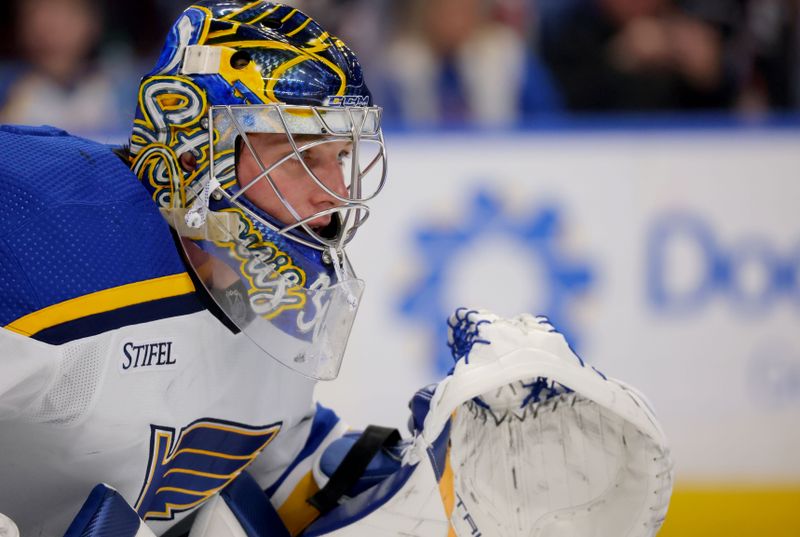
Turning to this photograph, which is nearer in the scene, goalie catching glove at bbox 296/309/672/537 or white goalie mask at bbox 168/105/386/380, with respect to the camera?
white goalie mask at bbox 168/105/386/380

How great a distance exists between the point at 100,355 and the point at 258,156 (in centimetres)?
39

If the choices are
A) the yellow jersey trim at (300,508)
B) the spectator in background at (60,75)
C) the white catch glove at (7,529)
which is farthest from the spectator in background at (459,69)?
the white catch glove at (7,529)

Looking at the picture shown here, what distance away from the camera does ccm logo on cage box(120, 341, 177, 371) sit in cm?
160

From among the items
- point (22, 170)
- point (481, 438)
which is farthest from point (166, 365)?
point (481, 438)

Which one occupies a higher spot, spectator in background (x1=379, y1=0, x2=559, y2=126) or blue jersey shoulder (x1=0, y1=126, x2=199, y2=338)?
spectator in background (x1=379, y1=0, x2=559, y2=126)

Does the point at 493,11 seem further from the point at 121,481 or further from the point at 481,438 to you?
the point at 121,481

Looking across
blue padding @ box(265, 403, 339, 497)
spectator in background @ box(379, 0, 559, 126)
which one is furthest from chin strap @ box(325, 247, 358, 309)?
spectator in background @ box(379, 0, 559, 126)

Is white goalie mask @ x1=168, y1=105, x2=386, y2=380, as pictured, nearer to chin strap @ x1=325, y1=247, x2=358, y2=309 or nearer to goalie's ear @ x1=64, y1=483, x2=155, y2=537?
chin strap @ x1=325, y1=247, x2=358, y2=309

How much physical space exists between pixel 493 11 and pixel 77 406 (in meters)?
2.60

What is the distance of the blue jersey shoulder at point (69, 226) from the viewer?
150cm

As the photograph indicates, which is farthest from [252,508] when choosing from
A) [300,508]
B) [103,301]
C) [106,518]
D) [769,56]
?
[769,56]

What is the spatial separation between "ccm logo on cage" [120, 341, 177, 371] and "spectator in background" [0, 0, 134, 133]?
77.1 inches

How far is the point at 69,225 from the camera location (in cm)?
156

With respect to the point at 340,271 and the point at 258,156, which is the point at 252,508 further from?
the point at 258,156
